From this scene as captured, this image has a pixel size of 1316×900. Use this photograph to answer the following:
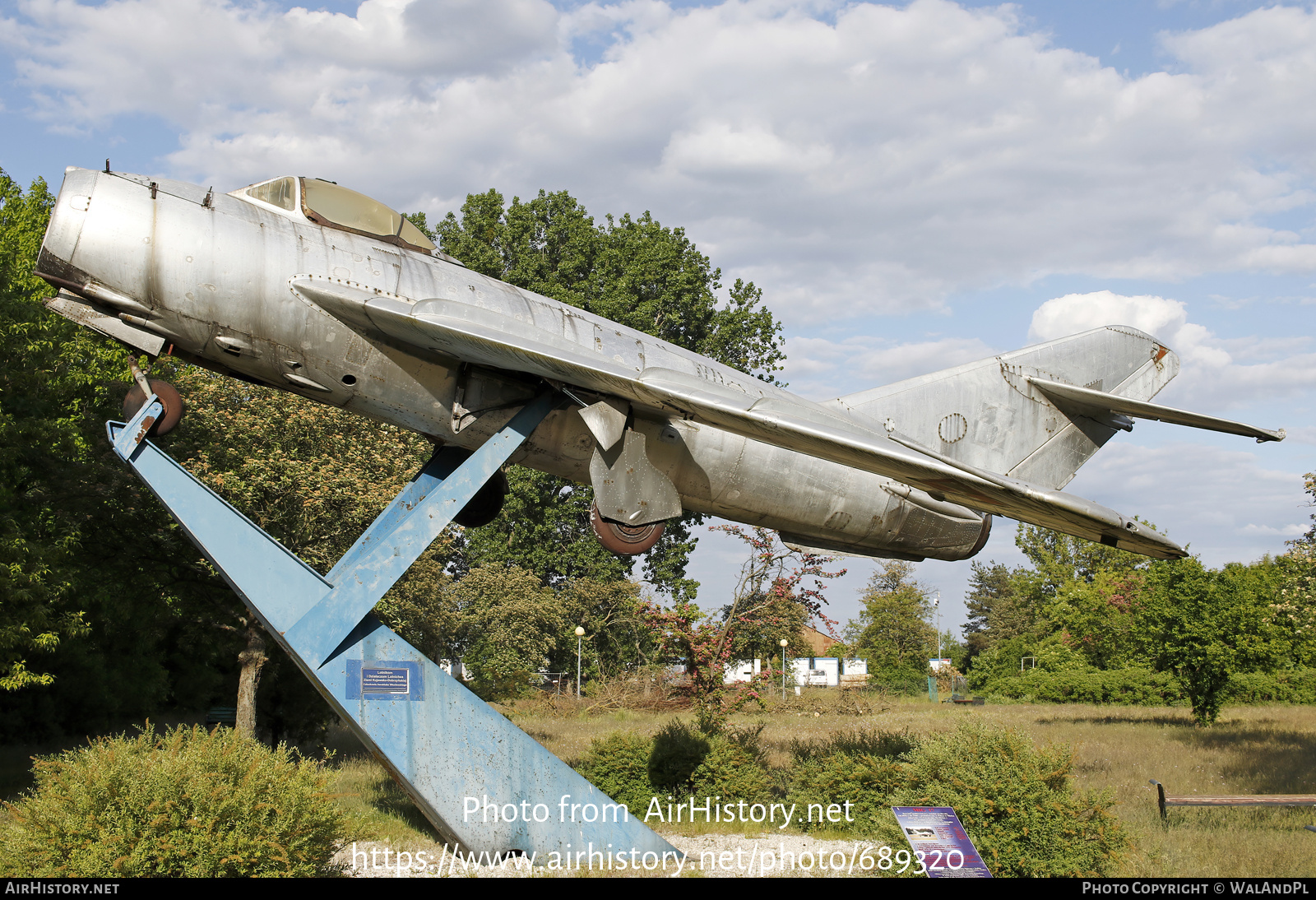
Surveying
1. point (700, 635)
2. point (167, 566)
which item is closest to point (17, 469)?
point (167, 566)

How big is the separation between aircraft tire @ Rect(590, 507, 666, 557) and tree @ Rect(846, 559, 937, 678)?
41471 mm

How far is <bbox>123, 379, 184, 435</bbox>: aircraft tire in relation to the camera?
328 inches

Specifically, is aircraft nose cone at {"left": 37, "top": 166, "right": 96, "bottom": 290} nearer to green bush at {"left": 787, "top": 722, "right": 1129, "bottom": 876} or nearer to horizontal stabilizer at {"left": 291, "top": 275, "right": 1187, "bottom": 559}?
horizontal stabilizer at {"left": 291, "top": 275, "right": 1187, "bottom": 559}

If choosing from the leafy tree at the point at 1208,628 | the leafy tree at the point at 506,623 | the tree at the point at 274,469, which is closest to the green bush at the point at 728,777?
the tree at the point at 274,469

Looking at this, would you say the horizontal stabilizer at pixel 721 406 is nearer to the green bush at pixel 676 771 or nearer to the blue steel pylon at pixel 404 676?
the blue steel pylon at pixel 404 676

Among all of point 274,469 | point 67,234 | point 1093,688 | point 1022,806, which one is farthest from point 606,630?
point 67,234

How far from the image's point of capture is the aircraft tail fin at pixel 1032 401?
38.5ft

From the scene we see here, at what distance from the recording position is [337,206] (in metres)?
8.58

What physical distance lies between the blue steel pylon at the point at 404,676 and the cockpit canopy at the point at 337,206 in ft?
7.20

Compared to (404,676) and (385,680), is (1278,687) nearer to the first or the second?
(404,676)

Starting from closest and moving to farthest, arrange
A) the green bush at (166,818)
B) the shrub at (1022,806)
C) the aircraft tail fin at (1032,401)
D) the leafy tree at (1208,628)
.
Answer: the green bush at (166,818) → the shrub at (1022,806) → the aircraft tail fin at (1032,401) → the leafy tree at (1208,628)

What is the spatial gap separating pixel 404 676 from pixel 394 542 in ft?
3.96

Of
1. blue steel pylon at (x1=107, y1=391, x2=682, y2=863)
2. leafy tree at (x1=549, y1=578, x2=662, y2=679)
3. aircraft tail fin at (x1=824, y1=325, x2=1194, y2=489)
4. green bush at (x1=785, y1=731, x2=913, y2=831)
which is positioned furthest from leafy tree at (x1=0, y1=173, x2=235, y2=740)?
leafy tree at (x1=549, y1=578, x2=662, y2=679)

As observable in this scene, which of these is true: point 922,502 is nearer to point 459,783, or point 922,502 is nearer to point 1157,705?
point 459,783
